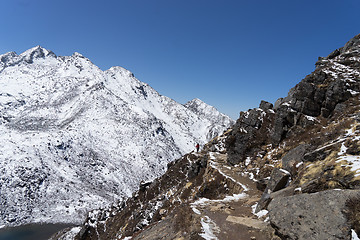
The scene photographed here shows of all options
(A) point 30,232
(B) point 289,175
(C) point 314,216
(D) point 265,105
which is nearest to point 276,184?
(B) point 289,175

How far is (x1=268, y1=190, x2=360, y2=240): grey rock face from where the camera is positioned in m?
7.03

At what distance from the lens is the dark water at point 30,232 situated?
90.8 meters

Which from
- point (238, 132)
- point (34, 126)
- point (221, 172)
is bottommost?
point (221, 172)

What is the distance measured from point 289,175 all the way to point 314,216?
6.80 m

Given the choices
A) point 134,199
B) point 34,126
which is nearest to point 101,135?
point 34,126

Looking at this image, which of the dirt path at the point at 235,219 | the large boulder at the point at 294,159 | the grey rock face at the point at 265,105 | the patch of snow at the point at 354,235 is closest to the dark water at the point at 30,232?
the dirt path at the point at 235,219

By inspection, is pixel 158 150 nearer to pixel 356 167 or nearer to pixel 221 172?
pixel 221 172

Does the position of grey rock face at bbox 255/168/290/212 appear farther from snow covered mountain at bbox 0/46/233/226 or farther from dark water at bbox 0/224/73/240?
snow covered mountain at bbox 0/46/233/226

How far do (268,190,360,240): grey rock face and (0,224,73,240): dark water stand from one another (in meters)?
116

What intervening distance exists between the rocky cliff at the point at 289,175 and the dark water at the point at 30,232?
268 feet

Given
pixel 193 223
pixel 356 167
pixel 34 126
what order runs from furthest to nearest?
1. pixel 34 126
2. pixel 193 223
3. pixel 356 167

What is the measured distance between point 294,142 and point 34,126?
9076 inches

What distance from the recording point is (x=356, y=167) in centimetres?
903

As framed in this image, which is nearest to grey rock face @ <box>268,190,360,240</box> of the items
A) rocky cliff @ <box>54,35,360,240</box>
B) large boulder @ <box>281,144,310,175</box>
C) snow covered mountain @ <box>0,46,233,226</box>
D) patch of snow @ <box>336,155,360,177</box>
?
rocky cliff @ <box>54,35,360,240</box>
